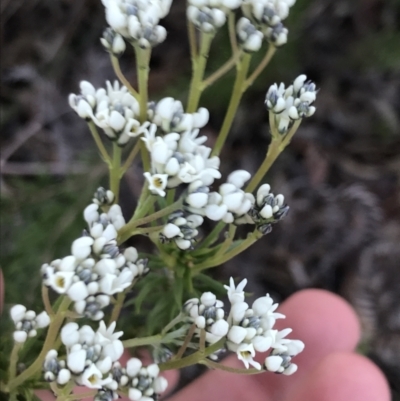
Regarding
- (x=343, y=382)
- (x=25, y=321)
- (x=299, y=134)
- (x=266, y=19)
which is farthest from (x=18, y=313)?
(x=299, y=134)

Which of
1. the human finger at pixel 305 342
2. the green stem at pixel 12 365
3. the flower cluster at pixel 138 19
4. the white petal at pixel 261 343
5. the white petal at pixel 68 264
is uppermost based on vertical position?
the flower cluster at pixel 138 19

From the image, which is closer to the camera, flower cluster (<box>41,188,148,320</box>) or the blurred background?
flower cluster (<box>41,188,148,320</box>)

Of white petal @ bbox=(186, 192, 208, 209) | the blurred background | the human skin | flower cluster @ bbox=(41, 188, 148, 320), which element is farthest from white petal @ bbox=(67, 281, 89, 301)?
the blurred background

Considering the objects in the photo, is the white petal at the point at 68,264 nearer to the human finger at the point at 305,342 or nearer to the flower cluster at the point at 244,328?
the flower cluster at the point at 244,328

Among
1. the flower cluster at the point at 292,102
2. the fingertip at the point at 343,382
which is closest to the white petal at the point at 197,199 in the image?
the flower cluster at the point at 292,102

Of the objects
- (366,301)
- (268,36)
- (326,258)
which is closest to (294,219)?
(326,258)

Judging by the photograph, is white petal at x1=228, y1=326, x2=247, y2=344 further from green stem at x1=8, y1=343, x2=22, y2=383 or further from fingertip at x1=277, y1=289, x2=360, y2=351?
fingertip at x1=277, y1=289, x2=360, y2=351

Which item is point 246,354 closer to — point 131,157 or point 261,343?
point 261,343

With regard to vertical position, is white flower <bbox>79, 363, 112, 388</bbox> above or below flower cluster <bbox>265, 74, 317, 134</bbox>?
below
